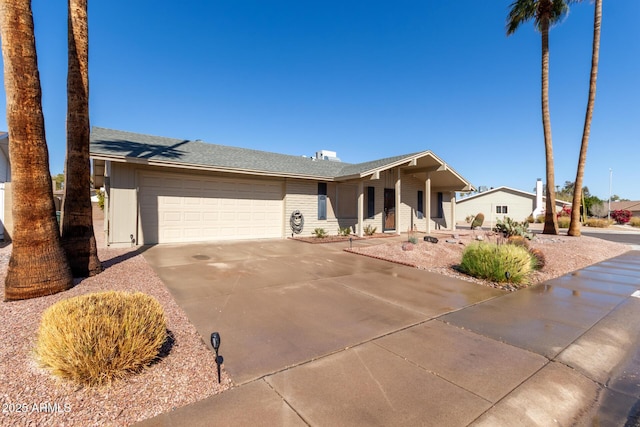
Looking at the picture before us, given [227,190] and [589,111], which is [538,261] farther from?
[589,111]

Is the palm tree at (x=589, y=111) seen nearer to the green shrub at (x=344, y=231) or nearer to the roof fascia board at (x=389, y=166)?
the roof fascia board at (x=389, y=166)

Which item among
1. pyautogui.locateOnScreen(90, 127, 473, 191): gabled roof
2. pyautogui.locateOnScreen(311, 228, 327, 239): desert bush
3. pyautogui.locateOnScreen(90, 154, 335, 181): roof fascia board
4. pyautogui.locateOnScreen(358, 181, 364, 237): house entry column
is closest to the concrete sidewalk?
pyautogui.locateOnScreen(90, 154, 335, 181): roof fascia board

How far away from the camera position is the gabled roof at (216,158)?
32.4ft

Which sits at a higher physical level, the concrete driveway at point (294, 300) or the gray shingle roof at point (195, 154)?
the gray shingle roof at point (195, 154)

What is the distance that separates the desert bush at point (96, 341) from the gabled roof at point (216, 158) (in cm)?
764

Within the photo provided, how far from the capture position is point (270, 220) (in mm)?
13281

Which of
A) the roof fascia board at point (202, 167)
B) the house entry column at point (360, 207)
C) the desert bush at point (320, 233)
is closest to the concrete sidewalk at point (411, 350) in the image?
the roof fascia board at point (202, 167)

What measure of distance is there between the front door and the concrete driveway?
8118 mm

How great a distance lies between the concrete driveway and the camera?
3.43 metres

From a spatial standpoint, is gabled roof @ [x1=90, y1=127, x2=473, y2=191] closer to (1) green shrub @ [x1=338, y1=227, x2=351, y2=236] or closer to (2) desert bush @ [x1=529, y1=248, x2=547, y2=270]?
(1) green shrub @ [x1=338, y1=227, x2=351, y2=236]

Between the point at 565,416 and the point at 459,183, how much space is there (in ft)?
55.4

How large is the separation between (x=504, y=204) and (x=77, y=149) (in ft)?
132

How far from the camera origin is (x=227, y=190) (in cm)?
1211

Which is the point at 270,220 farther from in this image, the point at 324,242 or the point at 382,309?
the point at 382,309
